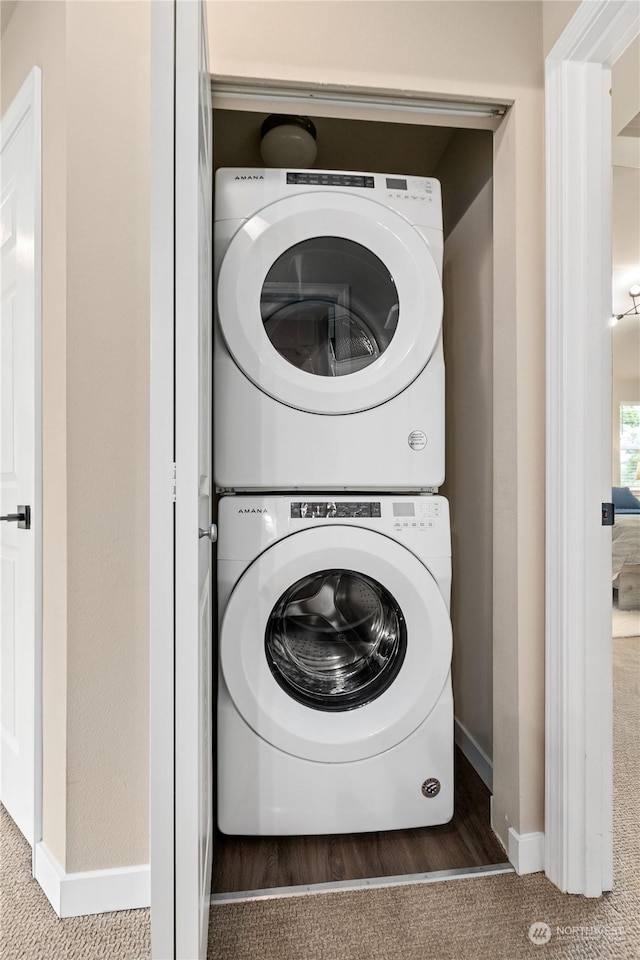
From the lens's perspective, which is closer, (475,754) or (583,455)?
(583,455)

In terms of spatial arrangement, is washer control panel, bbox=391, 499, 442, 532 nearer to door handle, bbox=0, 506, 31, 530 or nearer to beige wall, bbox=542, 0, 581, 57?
door handle, bbox=0, 506, 31, 530

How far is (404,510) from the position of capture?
150 centimetres

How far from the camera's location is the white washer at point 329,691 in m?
1.43

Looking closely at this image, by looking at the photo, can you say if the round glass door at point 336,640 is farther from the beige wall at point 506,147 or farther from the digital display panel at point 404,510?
the beige wall at point 506,147

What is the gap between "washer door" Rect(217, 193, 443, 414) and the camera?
4.68ft

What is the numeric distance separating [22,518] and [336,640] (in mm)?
872

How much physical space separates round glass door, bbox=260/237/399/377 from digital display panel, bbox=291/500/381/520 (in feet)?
1.10

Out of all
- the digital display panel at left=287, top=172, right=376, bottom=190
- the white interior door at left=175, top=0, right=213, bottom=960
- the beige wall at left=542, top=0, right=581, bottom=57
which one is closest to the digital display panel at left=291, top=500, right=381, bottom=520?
the white interior door at left=175, top=0, right=213, bottom=960

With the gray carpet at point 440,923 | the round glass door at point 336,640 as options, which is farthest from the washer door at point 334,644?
the gray carpet at point 440,923

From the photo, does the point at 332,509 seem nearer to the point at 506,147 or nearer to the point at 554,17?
the point at 506,147

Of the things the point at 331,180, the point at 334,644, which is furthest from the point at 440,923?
the point at 331,180

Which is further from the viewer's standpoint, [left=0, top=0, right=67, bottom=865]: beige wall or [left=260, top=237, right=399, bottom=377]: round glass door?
[left=260, top=237, right=399, bottom=377]: round glass door

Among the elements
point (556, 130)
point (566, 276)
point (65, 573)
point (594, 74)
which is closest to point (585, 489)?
point (566, 276)

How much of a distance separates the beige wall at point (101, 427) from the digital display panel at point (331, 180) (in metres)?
0.38
